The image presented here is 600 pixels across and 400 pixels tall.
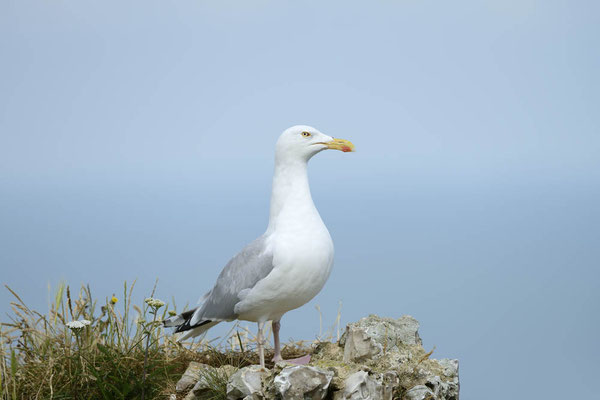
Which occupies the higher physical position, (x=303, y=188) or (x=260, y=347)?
(x=303, y=188)

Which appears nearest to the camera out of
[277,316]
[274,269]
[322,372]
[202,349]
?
[322,372]

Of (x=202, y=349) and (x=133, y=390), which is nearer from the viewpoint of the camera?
(x=133, y=390)

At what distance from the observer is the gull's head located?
6008mm

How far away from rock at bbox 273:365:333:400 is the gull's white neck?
1.36 metres

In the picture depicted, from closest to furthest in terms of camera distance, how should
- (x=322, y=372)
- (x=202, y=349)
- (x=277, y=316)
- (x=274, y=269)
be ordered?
1. (x=322, y=372)
2. (x=274, y=269)
3. (x=277, y=316)
4. (x=202, y=349)

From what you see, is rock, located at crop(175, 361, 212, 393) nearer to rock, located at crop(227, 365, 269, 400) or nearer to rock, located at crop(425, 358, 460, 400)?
rock, located at crop(227, 365, 269, 400)

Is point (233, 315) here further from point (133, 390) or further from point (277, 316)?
point (133, 390)

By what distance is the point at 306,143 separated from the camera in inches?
237

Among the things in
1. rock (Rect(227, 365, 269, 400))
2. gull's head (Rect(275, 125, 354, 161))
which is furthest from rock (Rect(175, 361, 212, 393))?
gull's head (Rect(275, 125, 354, 161))

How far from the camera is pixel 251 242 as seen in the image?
6.11 meters

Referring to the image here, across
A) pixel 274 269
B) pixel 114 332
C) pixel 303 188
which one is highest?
pixel 303 188

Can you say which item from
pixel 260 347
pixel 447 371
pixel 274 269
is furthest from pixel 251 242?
pixel 447 371

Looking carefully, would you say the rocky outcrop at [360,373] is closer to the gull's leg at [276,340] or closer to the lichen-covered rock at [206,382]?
the lichen-covered rock at [206,382]

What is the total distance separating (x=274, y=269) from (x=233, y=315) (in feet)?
2.02
